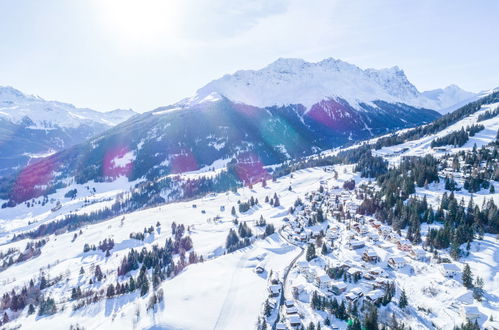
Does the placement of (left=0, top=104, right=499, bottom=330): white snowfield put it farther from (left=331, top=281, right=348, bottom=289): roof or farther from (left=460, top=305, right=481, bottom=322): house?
(left=331, top=281, right=348, bottom=289): roof

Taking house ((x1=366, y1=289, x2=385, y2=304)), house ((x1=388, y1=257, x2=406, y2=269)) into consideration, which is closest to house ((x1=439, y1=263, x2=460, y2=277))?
house ((x1=388, y1=257, x2=406, y2=269))

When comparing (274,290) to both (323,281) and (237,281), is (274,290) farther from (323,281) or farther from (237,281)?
(237,281)

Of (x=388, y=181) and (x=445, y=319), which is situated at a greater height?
(x=388, y=181)

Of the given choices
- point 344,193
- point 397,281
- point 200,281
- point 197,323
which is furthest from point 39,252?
point 397,281

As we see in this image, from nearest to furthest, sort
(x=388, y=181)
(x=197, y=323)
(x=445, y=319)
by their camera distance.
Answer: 1. (x=445, y=319)
2. (x=197, y=323)
3. (x=388, y=181)

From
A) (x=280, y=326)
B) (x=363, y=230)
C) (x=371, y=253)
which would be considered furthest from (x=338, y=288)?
(x=363, y=230)

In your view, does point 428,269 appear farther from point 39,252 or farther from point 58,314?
point 39,252

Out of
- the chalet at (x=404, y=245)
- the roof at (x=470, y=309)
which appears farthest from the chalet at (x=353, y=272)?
the roof at (x=470, y=309)
